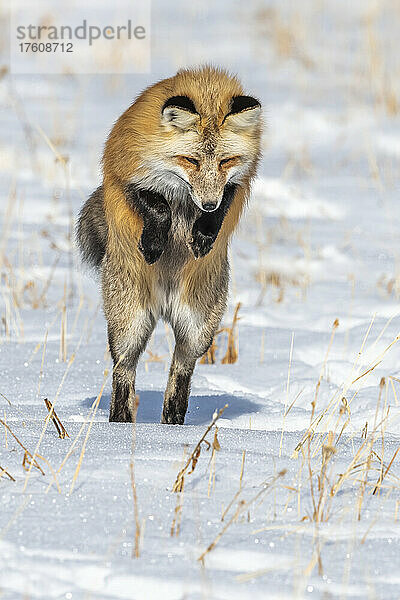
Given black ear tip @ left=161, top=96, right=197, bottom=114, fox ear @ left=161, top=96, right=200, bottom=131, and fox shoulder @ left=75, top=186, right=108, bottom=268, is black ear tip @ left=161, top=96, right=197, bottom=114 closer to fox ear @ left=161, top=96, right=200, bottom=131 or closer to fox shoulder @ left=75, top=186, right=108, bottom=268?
fox ear @ left=161, top=96, right=200, bottom=131

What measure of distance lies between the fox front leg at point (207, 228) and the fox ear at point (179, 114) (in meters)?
0.48

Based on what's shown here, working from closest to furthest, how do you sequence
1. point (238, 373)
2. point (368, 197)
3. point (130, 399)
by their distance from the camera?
point (130, 399) < point (238, 373) < point (368, 197)

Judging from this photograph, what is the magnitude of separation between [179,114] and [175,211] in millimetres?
627

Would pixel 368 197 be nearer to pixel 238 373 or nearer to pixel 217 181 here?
pixel 238 373

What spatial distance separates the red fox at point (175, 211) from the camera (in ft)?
15.1

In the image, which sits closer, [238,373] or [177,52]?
[238,373]

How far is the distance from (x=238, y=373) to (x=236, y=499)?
299 cm

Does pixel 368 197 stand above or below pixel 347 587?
below

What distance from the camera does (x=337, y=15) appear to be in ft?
59.9

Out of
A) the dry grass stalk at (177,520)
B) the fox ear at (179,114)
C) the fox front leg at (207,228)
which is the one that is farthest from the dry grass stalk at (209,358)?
the dry grass stalk at (177,520)

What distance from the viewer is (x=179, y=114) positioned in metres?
4.52

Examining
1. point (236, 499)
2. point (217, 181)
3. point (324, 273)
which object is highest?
point (217, 181)

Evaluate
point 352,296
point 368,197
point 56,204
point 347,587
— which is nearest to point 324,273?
point 352,296

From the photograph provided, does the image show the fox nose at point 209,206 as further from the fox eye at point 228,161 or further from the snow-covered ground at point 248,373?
the snow-covered ground at point 248,373
